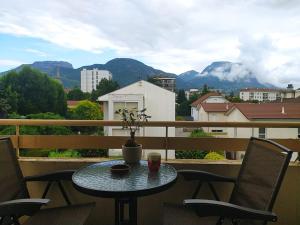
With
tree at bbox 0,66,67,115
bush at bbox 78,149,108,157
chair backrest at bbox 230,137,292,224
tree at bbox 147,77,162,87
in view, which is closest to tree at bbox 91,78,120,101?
tree at bbox 147,77,162,87

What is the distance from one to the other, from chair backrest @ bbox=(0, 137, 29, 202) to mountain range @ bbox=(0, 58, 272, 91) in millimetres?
4548

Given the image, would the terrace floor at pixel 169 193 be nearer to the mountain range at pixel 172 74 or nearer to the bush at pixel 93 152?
the bush at pixel 93 152

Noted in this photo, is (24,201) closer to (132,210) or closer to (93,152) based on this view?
(132,210)

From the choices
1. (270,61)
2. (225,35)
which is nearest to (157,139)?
(270,61)

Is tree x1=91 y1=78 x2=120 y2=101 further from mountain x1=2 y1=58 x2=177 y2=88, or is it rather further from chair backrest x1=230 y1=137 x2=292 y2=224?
chair backrest x1=230 y1=137 x2=292 y2=224

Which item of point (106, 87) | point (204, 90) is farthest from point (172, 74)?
point (106, 87)

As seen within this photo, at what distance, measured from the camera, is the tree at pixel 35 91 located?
8.54 m

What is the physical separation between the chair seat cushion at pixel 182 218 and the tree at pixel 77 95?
6.72 meters

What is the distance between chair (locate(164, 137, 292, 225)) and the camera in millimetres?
1638

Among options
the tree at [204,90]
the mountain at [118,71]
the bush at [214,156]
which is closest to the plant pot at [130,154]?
the bush at [214,156]

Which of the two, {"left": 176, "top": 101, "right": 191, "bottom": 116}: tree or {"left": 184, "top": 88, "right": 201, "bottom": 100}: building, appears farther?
{"left": 184, "top": 88, "right": 201, "bottom": 100}: building

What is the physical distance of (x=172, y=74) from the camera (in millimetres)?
7410

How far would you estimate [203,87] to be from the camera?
6.70m

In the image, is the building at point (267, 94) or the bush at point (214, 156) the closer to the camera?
the bush at point (214, 156)
